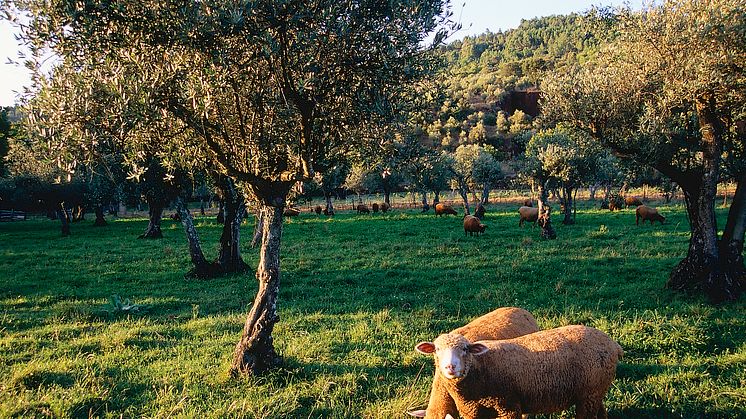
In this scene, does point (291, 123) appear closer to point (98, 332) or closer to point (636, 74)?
point (98, 332)

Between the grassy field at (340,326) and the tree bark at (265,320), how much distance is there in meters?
0.41

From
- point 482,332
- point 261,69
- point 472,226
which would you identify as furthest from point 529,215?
point 261,69

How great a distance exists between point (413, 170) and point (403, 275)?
918cm

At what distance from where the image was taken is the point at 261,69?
851 cm

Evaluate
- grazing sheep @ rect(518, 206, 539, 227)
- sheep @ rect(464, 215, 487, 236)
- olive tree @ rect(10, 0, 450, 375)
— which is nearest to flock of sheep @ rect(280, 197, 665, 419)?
olive tree @ rect(10, 0, 450, 375)

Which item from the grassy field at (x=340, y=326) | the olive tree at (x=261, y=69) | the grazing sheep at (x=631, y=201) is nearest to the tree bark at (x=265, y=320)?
the olive tree at (x=261, y=69)

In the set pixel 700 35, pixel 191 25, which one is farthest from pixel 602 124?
pixel 191 25

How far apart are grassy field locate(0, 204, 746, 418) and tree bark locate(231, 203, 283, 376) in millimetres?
413

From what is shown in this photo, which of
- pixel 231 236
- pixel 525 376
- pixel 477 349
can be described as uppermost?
pixel 231 236

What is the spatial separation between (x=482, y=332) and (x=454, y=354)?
76.4 inches

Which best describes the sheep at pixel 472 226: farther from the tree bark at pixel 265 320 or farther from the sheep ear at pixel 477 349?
the sheep ear at pixel 477 349

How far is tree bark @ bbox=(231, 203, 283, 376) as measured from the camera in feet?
29.2

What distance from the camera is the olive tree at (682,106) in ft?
37.8

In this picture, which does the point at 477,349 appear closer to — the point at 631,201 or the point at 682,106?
the point at 682,106
